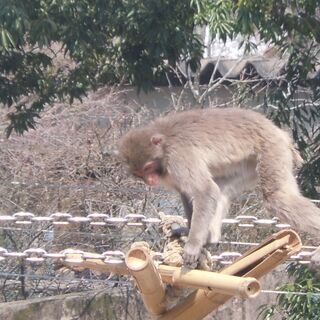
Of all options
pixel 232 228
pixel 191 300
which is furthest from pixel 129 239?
pixel 191 300

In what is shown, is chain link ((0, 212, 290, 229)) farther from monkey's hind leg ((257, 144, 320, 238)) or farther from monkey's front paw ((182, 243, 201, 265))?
monkey's front paw ((182, 243, 201, 265))

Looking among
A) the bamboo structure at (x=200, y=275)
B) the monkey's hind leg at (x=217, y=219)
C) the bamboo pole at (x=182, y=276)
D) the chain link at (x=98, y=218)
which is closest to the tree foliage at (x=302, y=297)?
the monkey's hind leg at (x=217, y=219)

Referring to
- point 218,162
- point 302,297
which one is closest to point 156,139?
point 218,162

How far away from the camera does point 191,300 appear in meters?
4.61

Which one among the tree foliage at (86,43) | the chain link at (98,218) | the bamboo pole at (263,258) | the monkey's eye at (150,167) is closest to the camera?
the bamboo pole at (263,258)

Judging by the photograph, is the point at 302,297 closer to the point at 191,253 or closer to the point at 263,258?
the point at 191,253

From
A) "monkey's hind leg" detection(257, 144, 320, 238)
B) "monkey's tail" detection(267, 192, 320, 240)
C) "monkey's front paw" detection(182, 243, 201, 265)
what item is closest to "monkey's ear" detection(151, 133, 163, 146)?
"monkey's hind leg" detection(257, 144, 320, 238)

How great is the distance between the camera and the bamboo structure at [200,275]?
4.18 m

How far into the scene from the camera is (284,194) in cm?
554

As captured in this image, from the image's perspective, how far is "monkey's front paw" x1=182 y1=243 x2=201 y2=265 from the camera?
481 cm

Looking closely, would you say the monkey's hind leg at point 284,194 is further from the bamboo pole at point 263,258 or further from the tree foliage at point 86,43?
Result: the tree foliage at point 86,43

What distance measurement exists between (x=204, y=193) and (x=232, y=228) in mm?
3868

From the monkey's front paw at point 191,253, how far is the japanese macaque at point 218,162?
0.40 meters

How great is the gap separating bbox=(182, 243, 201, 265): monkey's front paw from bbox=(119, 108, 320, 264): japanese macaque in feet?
1.31
